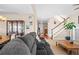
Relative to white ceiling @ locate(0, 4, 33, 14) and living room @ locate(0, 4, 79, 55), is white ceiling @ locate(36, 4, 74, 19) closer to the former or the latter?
living room @ locate(0, 4, 79, 55)

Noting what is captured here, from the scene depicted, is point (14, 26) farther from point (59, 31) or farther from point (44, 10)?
point (59, 31)

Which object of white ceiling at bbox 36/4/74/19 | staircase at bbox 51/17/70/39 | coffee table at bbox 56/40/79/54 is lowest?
coffee table at bbox 56/40/79/54

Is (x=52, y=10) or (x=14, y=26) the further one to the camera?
(x=14, y=26)

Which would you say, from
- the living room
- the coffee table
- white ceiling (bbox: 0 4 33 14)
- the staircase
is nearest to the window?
the living room

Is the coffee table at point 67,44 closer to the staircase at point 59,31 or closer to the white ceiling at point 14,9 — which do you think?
the staircase at point 59,31

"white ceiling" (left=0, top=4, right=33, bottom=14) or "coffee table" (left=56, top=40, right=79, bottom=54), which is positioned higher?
"white ceiling" (left=0, top=4, right=33, bottom=14)

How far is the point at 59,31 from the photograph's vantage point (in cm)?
194

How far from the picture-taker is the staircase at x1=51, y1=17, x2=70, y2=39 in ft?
6.16

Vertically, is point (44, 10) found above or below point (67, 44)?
above

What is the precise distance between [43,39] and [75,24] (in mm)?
562

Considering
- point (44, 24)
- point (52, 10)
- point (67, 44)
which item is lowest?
point (67, 44)

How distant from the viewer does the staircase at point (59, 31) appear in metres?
1.88

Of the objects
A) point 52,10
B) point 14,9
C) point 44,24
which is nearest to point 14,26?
point 14,9

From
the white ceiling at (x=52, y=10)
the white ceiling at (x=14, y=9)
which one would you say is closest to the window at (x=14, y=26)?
the white ceiling at (x=14, y=9)
